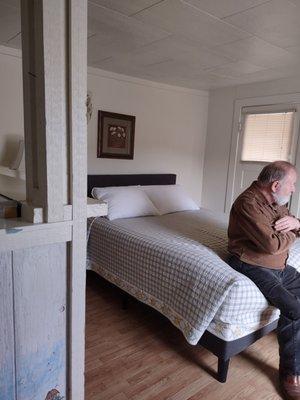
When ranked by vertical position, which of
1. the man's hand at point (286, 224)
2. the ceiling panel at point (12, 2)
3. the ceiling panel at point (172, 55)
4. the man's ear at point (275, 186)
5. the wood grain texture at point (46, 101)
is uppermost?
the ceiling panel at point (172, 55)

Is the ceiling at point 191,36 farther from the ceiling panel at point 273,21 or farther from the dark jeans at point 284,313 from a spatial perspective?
the dark jeans at point 284,313

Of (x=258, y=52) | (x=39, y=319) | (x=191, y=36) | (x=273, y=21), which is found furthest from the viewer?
(x=258, y=52)

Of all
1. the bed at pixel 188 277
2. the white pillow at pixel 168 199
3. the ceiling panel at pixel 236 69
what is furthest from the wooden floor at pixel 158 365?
the ceiling panel at pixel 236 69

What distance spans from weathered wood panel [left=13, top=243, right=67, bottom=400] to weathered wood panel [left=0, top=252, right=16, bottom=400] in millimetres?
15

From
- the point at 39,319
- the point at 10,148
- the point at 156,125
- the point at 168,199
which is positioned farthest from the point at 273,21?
the point at 10,148

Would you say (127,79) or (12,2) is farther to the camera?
(127,79)

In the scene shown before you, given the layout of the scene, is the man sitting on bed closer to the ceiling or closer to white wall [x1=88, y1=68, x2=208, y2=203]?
the ceiling

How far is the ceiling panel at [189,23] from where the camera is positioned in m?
1.82

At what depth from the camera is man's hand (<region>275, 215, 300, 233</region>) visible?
183 cm

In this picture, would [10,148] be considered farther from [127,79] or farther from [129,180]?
[127,79]

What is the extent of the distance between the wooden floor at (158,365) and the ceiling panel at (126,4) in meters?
2.16

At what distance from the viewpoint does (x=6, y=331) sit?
0.85 metres

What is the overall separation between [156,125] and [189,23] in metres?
1.84

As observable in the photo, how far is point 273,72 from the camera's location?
10.2 ft
